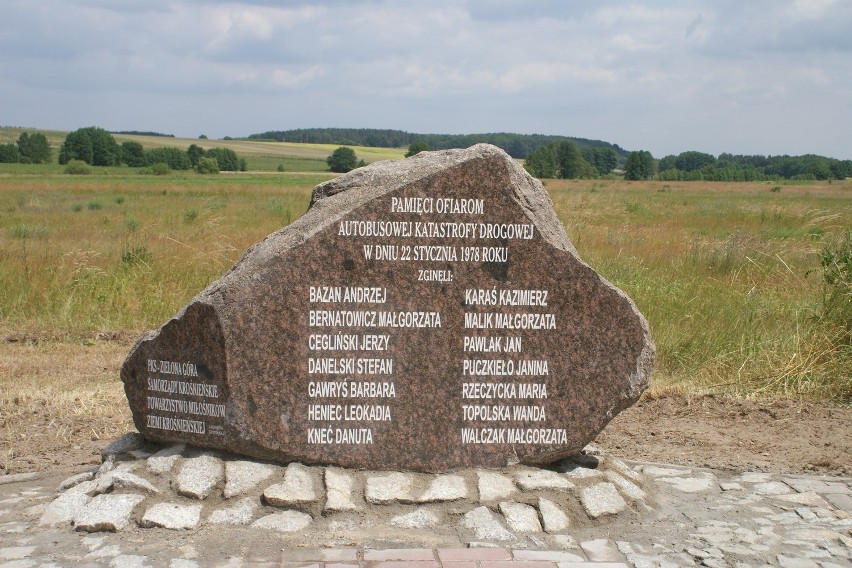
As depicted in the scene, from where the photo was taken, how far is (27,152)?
2704 inches

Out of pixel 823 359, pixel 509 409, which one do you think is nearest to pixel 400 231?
pixel 509 409

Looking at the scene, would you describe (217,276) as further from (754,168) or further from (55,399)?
(754,168)

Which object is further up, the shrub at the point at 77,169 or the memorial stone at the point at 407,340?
the shrub at the point at 77,169

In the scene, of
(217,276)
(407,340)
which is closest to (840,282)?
(407,340)

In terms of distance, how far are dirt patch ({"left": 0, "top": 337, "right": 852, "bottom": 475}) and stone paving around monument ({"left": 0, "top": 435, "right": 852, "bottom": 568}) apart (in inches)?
19.5

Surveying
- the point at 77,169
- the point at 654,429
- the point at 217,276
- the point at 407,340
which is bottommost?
the point at 654,429

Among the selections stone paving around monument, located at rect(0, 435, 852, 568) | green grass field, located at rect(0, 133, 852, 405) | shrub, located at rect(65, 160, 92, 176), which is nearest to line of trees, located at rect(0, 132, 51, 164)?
shrub, located at rect(65, 160, 92, 176)

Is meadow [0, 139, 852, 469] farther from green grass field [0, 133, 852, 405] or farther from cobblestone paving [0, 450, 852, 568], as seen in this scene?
cobblestone paving [0, 450, 852, 568]

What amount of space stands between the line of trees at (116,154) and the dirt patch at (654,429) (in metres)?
62.3

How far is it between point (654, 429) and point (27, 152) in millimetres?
71164

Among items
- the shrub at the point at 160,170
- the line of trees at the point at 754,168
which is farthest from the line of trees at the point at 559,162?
the shrub at the point at 160,170

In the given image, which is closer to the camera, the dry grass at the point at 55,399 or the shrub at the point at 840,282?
the dry grass at the point at 55,399

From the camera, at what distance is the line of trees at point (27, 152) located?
218ft

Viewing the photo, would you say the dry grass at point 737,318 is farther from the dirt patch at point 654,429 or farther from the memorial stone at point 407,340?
the memorial stone at point 407,340
